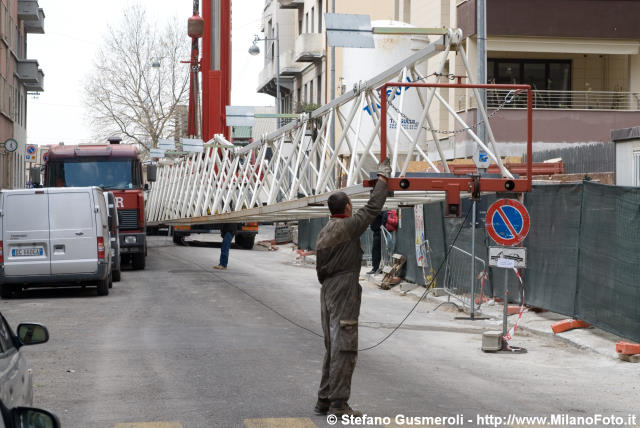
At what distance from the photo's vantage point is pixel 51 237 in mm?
20172

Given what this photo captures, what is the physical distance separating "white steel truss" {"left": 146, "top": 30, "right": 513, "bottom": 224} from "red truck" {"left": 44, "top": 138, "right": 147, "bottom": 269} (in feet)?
5.45

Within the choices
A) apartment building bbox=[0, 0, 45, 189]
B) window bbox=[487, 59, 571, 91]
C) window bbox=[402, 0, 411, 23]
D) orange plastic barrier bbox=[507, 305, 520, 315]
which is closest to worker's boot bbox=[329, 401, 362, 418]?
orange plastic barrier bbox=[507, 305, 520, 315]

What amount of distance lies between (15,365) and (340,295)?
12.6ft

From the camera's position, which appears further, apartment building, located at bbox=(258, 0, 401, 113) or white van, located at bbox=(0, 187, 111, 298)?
apartment building, located at bbox=(258, 0, 401, 113)

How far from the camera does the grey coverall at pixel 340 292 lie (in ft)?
28.1

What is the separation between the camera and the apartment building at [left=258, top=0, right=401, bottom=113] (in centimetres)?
4986

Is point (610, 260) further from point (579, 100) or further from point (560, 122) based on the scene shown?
point (579, 100)

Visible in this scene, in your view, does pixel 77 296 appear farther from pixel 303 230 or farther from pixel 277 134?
pixel 303 230

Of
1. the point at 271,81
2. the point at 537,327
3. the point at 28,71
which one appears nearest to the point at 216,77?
the point at 537,327

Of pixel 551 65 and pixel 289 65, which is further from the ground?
pixel 289 65

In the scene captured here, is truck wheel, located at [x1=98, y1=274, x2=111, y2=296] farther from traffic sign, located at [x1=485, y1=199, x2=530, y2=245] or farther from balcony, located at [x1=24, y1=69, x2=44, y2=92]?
balcony, located at [x1=24, y1=69, x2=44, y2=92]

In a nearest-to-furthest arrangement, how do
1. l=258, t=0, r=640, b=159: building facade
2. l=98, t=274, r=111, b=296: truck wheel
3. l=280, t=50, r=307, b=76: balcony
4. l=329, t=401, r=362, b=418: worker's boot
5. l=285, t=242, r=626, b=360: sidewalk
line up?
l=329, t=401, r=362, b=418: worker's boot → l=285, t=242, r=626, b=360: sidewalk → l=98, t=274, r=111, b=296: truck wheel → l=258, t=0, r=640, b=159: building facade → l=280, t=50, r=307, b=76: balcony

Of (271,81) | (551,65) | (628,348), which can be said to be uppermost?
(271,81)

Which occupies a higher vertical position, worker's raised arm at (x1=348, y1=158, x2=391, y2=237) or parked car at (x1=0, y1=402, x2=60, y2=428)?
worker's raised arm at (x1=348, y1=158, x2=391, y2=237)
